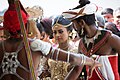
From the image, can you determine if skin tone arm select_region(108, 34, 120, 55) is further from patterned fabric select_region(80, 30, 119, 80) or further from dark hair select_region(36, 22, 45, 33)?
dark hair select_region(36, 22, 45, 33)

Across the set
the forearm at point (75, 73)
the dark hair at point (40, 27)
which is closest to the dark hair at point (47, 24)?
the dark hair at point (40, 27)

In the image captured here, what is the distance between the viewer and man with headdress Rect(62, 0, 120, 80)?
231 cm

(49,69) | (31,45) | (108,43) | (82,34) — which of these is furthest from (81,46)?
(31,45)

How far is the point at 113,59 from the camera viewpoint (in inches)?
92.4

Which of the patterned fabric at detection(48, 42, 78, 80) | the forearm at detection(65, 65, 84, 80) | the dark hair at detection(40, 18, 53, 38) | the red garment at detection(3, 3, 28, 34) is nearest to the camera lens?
Answer: the red garment at detection(3, 3, 28, 34)

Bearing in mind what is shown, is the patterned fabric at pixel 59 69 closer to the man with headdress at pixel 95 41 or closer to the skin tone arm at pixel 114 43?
the man with headdress at pixel 95 41

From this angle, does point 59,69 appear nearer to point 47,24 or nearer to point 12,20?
point 47,24

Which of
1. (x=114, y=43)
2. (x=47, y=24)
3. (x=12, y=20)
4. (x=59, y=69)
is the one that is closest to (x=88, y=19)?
(x=114, y=43)

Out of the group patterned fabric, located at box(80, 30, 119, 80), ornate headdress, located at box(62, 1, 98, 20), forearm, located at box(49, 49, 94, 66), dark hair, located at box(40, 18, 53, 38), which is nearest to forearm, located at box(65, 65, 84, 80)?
patterned fabric, located at box(80, 30, 119, 80)

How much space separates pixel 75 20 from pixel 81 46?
10.1 inches

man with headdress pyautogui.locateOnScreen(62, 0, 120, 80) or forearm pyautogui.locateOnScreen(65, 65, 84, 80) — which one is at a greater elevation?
man with headdress pyautogui.locateOnScreen(62, 0, 120, 80)

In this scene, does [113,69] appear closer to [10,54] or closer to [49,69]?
[49,69]

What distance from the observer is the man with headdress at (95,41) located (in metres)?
2.31

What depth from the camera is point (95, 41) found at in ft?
7.80
